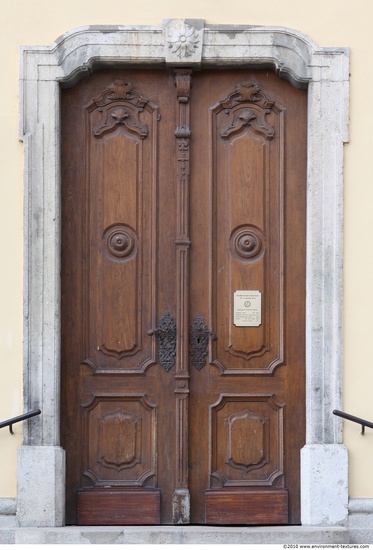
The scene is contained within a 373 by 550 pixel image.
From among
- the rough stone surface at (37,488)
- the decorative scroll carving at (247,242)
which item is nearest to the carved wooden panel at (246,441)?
the decorative scroll carving at (247,242)

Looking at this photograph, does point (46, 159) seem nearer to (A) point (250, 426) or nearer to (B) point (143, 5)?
(B) point (143, 5)

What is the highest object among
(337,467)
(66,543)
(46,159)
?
(46,159)

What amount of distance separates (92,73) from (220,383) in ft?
7.16

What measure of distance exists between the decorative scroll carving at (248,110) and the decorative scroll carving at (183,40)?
410 mm

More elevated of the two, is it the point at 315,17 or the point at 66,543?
the point at 315,17

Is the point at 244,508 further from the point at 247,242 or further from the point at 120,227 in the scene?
the point at 120,227

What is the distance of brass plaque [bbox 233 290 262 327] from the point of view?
676cm

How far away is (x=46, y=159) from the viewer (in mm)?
6594

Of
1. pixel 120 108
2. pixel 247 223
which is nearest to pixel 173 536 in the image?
pixel 247 223

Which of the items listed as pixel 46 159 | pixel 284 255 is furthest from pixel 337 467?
pixel 46 159

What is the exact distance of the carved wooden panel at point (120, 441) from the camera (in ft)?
22.1

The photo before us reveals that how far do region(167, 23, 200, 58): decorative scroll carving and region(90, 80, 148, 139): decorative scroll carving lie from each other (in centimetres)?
40

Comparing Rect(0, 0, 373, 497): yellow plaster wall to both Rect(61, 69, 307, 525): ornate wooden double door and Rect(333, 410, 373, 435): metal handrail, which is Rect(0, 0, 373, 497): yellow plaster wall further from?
Rect(61, 69, 307, 525): ornate wooden double door

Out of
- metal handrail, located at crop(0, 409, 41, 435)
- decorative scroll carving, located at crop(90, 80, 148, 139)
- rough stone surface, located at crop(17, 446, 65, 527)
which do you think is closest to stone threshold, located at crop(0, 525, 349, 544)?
rough stone surface, located at crop(17, 446, 65, 527)
